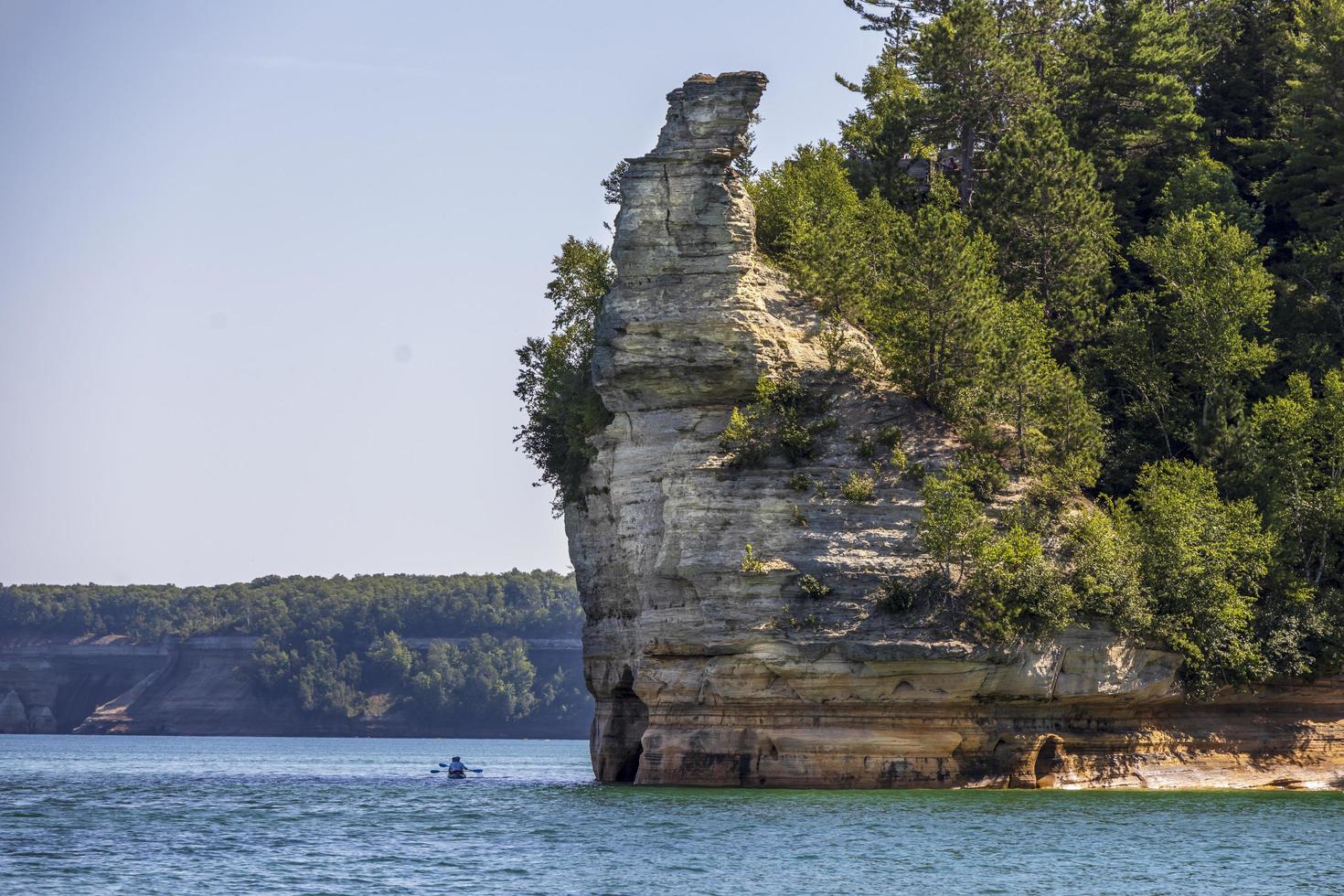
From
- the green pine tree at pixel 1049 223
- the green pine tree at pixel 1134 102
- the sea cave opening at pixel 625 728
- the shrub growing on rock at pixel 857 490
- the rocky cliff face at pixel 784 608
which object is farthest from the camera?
the green pine tree at pixel 1134 102

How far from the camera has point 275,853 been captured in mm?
41938

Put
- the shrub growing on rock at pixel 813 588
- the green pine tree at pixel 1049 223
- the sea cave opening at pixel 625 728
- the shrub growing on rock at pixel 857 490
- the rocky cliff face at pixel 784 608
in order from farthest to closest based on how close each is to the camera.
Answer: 1. the green pine tree at pixel 1049 223
2. the sea cave opening at pixel 625 728
3. the shrub growing on rock at pixel 857 490
4. the shrub growing on rock at pixel 813 588
5. the rocky cliff face at pixel 784 608

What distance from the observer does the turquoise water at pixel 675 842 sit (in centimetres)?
3750

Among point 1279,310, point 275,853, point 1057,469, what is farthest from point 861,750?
point 1279,310

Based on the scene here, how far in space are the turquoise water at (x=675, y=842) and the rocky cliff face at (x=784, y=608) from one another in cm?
183

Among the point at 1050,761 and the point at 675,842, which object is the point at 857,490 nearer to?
the point at 1050,761

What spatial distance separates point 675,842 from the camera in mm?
42844

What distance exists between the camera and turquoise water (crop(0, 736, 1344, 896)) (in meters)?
37.5

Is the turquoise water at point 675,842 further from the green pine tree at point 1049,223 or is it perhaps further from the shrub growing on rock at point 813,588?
the green pine tree at point 1049,223

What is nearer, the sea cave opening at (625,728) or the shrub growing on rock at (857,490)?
the shrub growing on rock at (857,490)

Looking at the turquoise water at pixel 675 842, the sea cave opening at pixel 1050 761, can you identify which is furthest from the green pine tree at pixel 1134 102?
the turquoise water at pixel 675 842

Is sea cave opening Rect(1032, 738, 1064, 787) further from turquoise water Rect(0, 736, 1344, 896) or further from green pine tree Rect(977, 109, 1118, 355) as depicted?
green pine tree Rect(977, 109, 1118, 355)

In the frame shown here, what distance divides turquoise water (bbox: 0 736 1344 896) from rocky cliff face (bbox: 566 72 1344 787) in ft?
6.00

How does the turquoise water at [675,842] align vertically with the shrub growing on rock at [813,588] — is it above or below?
below
